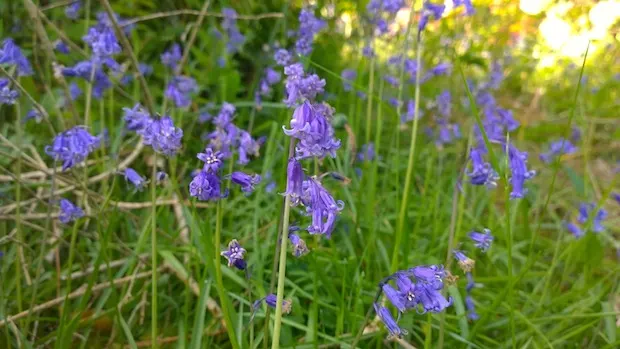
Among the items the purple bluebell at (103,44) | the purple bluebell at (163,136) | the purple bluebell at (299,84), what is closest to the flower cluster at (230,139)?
the purple bluebell at (163,136)

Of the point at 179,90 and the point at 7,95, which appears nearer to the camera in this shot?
the point at 7,95

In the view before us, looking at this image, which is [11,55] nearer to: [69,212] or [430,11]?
[69,212]

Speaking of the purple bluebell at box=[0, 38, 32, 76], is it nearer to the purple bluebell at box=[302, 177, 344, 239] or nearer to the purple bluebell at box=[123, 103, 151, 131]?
the purple bluebell at box=[123, 103, 151, 131]

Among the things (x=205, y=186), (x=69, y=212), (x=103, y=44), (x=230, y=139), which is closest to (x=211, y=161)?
(x=205, y=186)

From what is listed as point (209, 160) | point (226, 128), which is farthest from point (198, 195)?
point (226, 128)

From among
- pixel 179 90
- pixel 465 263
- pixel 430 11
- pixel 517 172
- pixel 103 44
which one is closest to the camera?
pixel 465 263

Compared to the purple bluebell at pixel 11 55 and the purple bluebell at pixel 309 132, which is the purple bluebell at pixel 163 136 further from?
the purple bluebell at pixel 11 55
